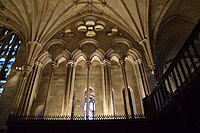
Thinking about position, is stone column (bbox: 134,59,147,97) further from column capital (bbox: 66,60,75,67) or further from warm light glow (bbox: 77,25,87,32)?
warm light glow (bbox: 77,25,87,32)

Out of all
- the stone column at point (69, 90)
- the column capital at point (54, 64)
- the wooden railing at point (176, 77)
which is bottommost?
the wooden railing at point (176, 77)

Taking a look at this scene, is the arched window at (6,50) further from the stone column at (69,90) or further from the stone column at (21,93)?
the stone column at (69,90)

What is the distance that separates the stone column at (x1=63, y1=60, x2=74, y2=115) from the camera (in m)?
7.64

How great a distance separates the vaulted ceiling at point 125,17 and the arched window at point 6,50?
42.8 inches

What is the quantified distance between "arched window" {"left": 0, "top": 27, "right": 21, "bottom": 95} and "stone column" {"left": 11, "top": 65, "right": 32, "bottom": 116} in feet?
6.39

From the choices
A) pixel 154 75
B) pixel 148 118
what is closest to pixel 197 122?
pixel 148 118

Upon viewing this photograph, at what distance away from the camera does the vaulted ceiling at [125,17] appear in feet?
33.5

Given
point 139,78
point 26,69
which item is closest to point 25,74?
point 26,69

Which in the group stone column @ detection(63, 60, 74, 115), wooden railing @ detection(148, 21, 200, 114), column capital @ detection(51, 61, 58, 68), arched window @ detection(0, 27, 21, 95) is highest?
arched window @ detection(0, 27, 21, 95)

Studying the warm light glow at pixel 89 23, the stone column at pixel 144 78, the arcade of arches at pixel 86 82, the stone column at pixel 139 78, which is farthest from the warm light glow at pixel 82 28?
the stone column at pixel 144 78

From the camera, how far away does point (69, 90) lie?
830 cm

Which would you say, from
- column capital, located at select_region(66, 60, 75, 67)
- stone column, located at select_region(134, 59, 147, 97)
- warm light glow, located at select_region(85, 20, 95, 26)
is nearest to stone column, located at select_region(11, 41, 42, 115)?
column capital, located at select_region(66, 60, 75, 67)

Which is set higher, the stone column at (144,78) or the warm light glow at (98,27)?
the warm light glow at (98,27)

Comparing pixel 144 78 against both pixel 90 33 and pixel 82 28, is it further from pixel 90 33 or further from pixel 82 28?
pixel 82 28
